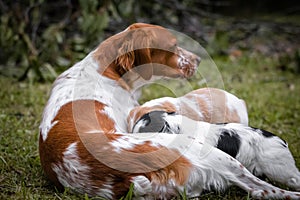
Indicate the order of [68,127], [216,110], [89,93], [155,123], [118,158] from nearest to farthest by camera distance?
1. [118,158]
2. [68,127]
3. [155,123]
4. [89,93]
5. [216,110]

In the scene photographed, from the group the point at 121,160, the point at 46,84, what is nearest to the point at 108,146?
the point at 121,160

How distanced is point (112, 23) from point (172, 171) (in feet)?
16.7

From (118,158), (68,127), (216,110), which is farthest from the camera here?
(216,110)

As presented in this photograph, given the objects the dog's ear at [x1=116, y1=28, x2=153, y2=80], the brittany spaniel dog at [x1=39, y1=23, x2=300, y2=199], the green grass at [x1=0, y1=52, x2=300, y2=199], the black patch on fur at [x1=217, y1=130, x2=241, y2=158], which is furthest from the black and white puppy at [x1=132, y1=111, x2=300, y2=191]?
the dog's ear at [x1=116, y1=28, x2=153, y2=80]

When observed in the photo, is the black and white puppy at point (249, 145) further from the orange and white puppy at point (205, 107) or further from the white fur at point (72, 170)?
the white fur at point (72, 170)

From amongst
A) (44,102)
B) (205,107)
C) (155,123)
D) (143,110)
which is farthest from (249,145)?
(44,102)

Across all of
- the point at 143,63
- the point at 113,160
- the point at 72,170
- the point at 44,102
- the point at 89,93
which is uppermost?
the point at 143,63

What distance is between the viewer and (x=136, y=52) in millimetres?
3375

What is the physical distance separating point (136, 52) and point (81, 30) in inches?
143

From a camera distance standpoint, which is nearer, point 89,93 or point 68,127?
point 68,127

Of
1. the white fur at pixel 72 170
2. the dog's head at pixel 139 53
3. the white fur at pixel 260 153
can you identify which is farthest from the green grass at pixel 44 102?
the dog's head at pixel 139 53

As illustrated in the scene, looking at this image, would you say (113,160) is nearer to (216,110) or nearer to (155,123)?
(155,123)

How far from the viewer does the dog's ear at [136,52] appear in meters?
3.36

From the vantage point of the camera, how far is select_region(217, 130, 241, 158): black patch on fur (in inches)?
106
